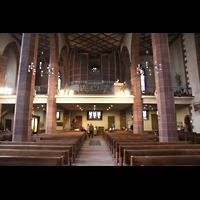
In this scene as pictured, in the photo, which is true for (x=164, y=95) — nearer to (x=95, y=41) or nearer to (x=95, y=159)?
(x=95, y=159)

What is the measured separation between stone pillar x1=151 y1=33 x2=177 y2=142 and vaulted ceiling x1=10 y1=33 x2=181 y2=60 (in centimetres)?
842

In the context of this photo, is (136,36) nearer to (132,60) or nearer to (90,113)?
(132,60)

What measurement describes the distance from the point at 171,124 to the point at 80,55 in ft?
48.7

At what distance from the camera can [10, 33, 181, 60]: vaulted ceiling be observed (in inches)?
629

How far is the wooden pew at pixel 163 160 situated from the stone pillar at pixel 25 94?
5774 millimetres

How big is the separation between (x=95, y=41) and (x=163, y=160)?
16.8 metres

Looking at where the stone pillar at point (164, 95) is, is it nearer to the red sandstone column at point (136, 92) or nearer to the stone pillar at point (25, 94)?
the red sandstone column at point (136, 92)

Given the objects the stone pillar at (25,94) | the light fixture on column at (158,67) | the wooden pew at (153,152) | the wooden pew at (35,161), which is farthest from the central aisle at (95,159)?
the light fixture on column at (158,67)

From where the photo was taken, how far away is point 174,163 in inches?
121

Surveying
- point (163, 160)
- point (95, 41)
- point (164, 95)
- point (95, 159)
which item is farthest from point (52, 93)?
point (163, 160)

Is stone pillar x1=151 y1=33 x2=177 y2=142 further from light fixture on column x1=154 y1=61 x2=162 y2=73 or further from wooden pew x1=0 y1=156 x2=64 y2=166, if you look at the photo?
wooden pew x1=0 y1=156 x2=64 y2=166

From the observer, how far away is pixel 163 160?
122 inches

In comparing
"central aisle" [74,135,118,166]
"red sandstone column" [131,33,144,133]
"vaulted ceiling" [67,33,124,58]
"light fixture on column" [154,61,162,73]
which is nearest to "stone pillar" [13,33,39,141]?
"central aisle" [74,135,118,166]
